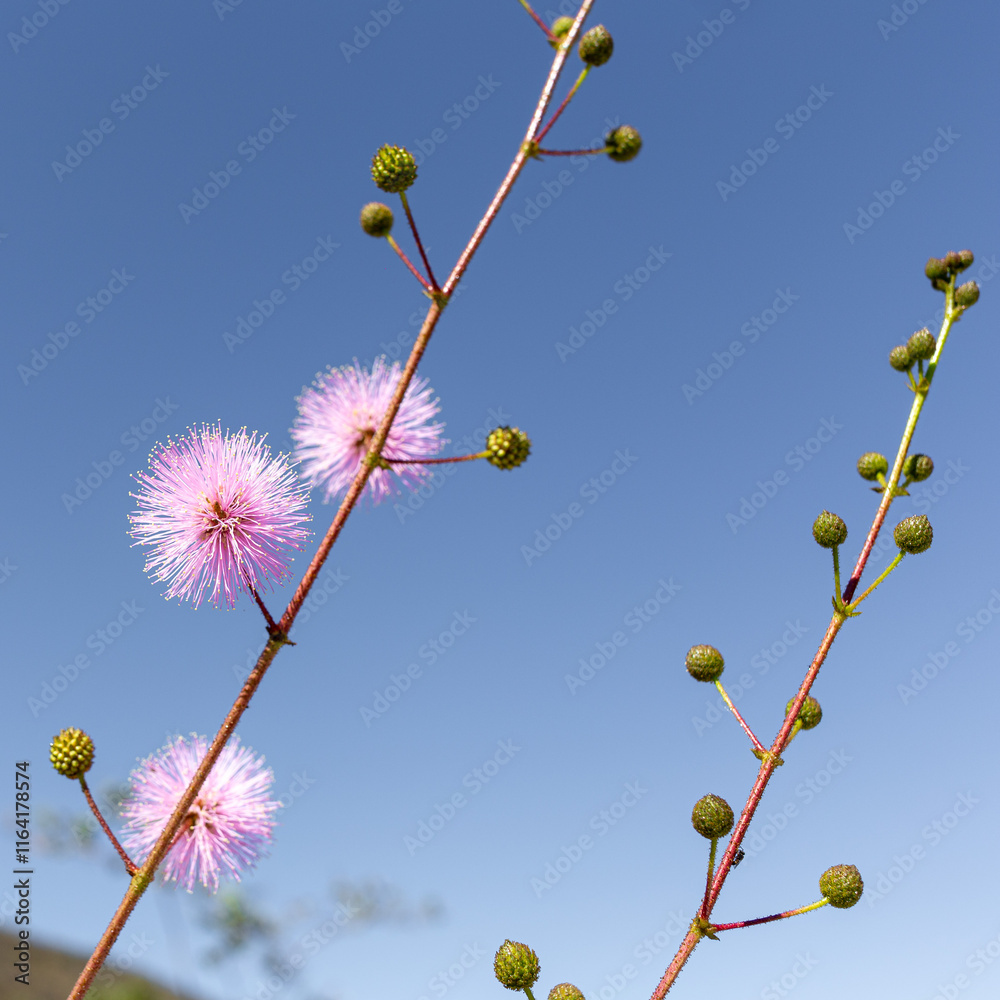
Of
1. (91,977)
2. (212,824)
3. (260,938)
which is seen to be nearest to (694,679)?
(212,824)

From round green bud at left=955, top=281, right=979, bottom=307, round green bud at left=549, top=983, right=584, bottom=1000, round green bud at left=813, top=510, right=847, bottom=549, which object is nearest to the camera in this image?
round green bud at left=549, top=983, right=584, bottom=1000

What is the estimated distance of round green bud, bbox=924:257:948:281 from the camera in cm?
358

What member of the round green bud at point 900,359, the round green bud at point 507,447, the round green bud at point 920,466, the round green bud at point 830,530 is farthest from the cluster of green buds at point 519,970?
the round green bud at point 900,359

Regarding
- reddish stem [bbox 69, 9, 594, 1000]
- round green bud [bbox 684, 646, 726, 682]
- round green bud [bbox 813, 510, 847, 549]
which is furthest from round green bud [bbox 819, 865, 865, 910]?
reddish stem [bbox 69, 9, 594, 1000]

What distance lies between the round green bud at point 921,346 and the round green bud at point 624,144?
1266mm

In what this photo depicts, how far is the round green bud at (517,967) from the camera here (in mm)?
2256

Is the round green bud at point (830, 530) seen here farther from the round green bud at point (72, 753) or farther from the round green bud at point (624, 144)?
the round green bud at point (72, 753)

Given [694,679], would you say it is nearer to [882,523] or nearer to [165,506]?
[882,523]

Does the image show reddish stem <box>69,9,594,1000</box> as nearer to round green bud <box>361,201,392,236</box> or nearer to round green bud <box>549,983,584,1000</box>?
round green bud <box>361,201,392,236</box>

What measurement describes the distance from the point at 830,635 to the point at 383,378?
77.7 inches

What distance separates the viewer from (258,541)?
3062mm

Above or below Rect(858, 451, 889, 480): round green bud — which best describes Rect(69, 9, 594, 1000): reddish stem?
below

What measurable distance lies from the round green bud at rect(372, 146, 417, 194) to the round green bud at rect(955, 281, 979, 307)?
223 centimetres

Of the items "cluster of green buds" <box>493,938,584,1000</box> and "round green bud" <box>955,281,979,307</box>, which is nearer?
"cluster of green buds" <box>493,938,584,1000</box>
